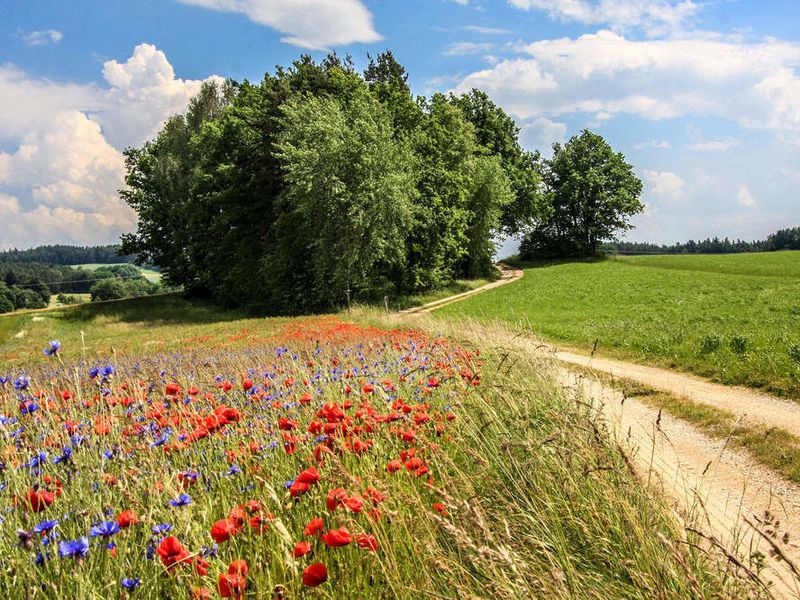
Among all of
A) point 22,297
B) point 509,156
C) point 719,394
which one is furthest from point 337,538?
point 22,297

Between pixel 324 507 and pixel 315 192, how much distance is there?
26359 millimetres

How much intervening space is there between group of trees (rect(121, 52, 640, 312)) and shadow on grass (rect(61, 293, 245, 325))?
192 centimetres

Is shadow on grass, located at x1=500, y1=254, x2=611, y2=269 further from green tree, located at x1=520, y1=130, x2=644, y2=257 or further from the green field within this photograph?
the green field

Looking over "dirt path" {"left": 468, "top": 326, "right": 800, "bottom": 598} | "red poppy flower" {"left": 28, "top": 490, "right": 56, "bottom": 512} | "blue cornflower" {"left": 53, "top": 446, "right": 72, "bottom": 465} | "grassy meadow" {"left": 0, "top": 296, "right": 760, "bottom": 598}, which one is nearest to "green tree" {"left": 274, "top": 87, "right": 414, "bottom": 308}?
"dirt path" {"left": 468, "top": 326, "right": 800, "bottom": 598}

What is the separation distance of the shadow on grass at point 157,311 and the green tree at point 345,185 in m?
7.90

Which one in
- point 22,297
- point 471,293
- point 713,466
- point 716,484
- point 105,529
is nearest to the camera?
point 105,529

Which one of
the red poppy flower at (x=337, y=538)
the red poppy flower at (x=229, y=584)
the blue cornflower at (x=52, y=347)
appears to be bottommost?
the red poppy flower at (x=229, y=584)

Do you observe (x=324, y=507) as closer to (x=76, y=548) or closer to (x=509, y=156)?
(x=76, y=548)

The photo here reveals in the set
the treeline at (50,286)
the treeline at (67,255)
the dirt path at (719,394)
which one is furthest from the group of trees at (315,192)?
the treeline at (67,255)

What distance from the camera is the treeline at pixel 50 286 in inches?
2867

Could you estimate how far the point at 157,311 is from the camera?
39.5 metres

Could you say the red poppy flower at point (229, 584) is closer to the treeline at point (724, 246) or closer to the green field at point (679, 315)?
the green field at point (679, 315)

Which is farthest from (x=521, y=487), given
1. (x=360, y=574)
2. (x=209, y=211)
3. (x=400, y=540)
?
(x=209, y=211)

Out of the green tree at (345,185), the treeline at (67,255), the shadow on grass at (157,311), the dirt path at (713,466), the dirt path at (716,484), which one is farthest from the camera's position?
the treeline at (67,255)
